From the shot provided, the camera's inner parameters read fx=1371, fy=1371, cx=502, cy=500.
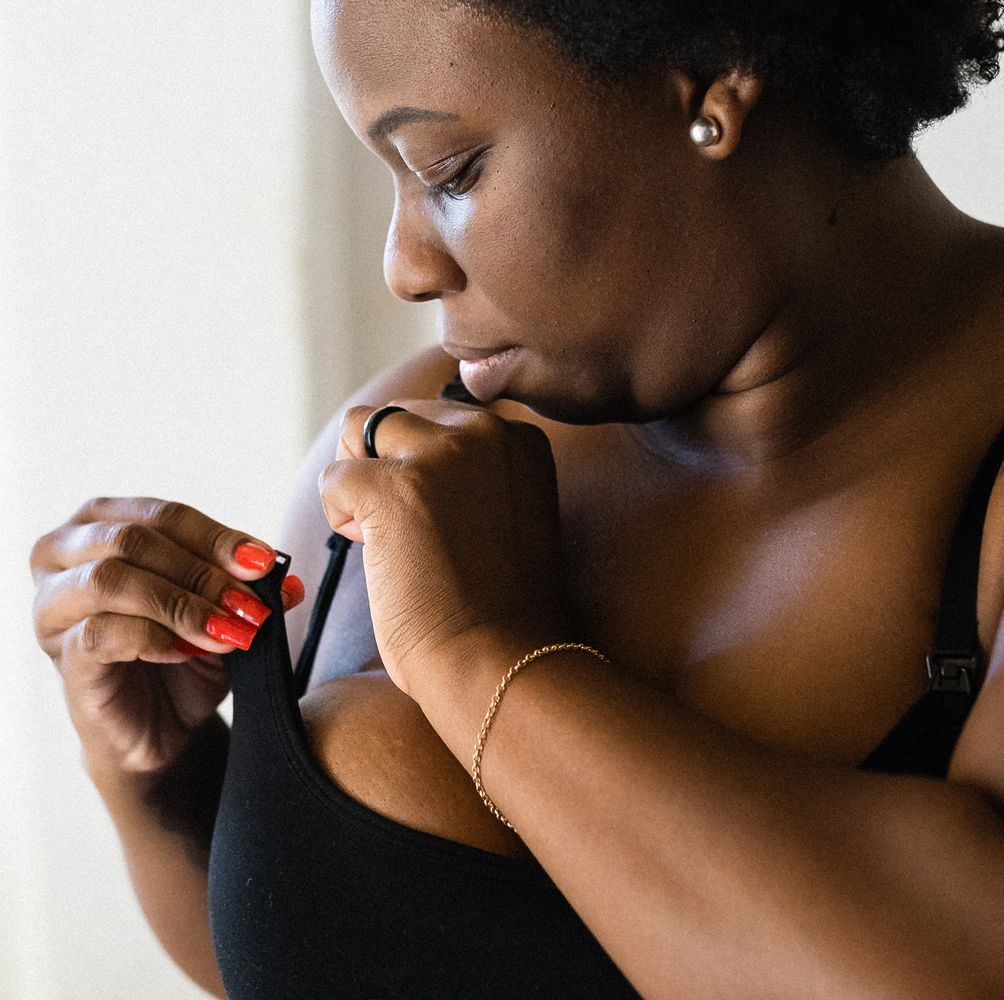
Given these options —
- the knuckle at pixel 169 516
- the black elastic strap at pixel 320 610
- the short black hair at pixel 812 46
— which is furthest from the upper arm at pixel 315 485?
the short black hair at pixel 812 46

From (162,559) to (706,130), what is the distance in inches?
17.6

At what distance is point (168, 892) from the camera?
1.08 m

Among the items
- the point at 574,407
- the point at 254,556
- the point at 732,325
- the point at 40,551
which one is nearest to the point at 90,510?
the point at 40,551

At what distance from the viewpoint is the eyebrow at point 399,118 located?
0.77m

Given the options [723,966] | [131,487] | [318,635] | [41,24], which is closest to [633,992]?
[723,966]

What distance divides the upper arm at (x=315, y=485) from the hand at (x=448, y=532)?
0.67ft

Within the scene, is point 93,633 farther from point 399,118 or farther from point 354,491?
point 399,118

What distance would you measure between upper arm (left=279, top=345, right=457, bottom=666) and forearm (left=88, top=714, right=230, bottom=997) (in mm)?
112

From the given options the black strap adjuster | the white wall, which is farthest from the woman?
the white wall

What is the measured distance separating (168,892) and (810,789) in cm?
61

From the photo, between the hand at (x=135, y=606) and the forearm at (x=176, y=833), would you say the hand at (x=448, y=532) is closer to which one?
the hand at (x=135, y=606)

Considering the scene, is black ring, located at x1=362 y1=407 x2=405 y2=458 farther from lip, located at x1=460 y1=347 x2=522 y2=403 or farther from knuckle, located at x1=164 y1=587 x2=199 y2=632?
knuckle, located at x1=164 y1=587 x2=199 y2=632

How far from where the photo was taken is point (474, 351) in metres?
0.87

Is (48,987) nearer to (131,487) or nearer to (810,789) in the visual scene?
(131,487)
